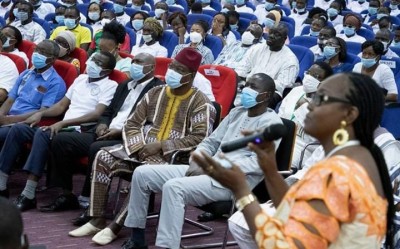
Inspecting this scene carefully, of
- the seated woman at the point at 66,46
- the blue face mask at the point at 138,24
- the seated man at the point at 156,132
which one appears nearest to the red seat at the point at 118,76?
the seated man at the point at 156,132

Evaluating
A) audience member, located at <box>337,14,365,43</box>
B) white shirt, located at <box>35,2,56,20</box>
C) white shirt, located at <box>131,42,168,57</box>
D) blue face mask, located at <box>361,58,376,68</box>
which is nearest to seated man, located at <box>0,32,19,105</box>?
white shirt, located at <box>131,42,168,57</box>

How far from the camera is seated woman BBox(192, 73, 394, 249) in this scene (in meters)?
2.22

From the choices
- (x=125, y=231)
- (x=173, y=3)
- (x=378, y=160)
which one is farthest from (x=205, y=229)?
(x=173, y=3)

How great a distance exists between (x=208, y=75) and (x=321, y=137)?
4.05m

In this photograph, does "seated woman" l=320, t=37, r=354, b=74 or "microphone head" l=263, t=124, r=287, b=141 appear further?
"seated woman" l=320, t=37, r=354, b=74

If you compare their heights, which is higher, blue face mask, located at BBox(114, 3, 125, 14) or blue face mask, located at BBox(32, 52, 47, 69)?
blue face mask, located at BBox(114, 3, 125, 14)

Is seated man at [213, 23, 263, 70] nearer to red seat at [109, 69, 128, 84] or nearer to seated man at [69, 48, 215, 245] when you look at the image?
red seat at [109, 69, 128, 84]

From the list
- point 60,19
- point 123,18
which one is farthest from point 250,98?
point 123,18

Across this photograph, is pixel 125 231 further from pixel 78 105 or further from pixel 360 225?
pixel 360 225

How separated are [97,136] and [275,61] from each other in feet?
8.39

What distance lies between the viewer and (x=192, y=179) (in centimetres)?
460

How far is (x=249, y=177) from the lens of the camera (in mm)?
4625

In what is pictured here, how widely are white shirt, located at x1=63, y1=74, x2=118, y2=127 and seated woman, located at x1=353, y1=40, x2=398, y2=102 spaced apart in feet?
8.08

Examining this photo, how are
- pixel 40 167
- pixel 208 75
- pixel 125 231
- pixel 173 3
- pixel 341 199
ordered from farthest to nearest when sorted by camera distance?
pixel 173 3, pixel 208 75, pixel 40 167, pixel 125 231, pixel 341 199
